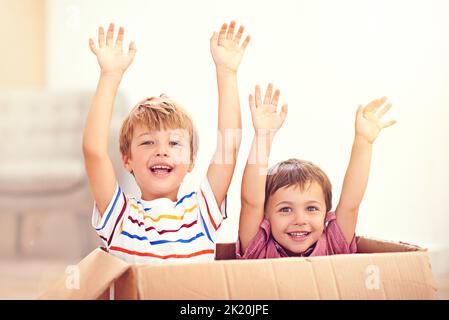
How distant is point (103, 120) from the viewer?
907 mm

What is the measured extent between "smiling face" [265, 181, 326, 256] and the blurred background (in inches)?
4.3

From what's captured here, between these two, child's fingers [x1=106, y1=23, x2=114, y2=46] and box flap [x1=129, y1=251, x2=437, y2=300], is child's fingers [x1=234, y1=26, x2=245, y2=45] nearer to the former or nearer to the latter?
child's fingers [x1=106, y1=23, x2=114, y2=46]

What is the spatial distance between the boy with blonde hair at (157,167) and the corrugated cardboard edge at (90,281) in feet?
0.47

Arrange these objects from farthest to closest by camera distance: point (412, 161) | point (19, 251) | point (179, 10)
Result: point (412, 161) < point (179, 10) < point (19, 251)

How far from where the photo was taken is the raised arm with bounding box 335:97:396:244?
1.04m

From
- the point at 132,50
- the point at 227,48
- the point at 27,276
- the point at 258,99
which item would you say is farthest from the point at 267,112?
the point at 27,276

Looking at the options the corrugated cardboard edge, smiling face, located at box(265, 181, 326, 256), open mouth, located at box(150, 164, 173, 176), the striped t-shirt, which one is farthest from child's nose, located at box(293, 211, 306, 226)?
the corrugated cardboard edge

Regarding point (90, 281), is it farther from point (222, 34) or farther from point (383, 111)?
point (383, 111)

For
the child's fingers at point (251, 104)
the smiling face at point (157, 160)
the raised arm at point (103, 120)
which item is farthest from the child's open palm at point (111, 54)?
the child's fingers at point (251, 104)
